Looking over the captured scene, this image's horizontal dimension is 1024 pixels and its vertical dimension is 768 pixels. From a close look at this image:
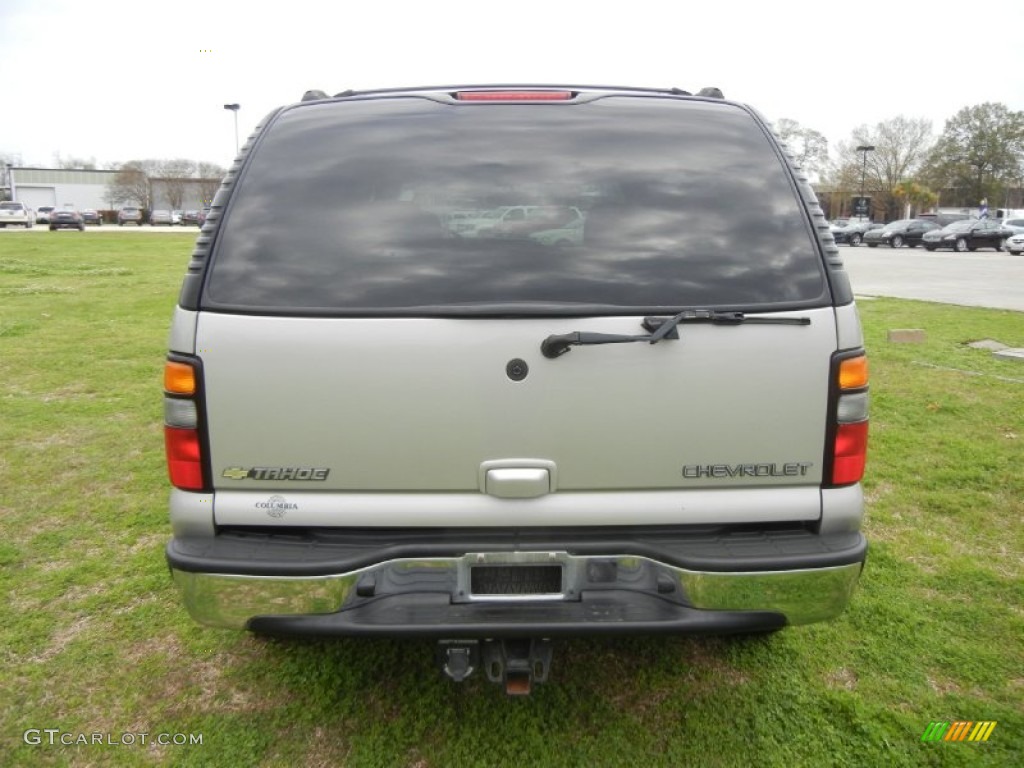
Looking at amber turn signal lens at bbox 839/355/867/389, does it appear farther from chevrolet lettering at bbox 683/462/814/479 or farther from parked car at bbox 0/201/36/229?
parked car at bbox 0/201/36/229

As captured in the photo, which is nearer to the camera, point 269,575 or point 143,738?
point 269,575

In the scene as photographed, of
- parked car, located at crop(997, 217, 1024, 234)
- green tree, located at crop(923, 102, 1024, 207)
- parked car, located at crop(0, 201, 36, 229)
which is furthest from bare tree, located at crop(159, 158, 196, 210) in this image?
parked car, located at crop(997, 217, 1024, 234)

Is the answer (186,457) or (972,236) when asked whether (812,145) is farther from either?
(186,457)

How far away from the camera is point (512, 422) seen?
224 centimetres

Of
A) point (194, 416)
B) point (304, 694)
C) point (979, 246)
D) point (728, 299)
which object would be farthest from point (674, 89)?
point (979, 246)

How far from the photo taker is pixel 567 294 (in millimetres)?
2248

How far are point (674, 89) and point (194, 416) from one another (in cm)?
204

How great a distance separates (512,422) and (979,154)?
8144 cm

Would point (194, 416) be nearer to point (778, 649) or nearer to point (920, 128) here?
point (778, 649)

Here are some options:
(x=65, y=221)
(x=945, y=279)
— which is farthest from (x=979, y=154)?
(x=65, y=221)

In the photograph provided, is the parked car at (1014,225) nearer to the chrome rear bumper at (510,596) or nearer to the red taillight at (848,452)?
the red taillight at (848,452)

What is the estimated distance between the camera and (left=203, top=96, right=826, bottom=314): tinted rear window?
7.43ft

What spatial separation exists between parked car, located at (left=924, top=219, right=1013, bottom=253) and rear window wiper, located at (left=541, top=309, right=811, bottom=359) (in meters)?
38.7

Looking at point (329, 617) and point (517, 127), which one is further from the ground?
point (517, 127)
